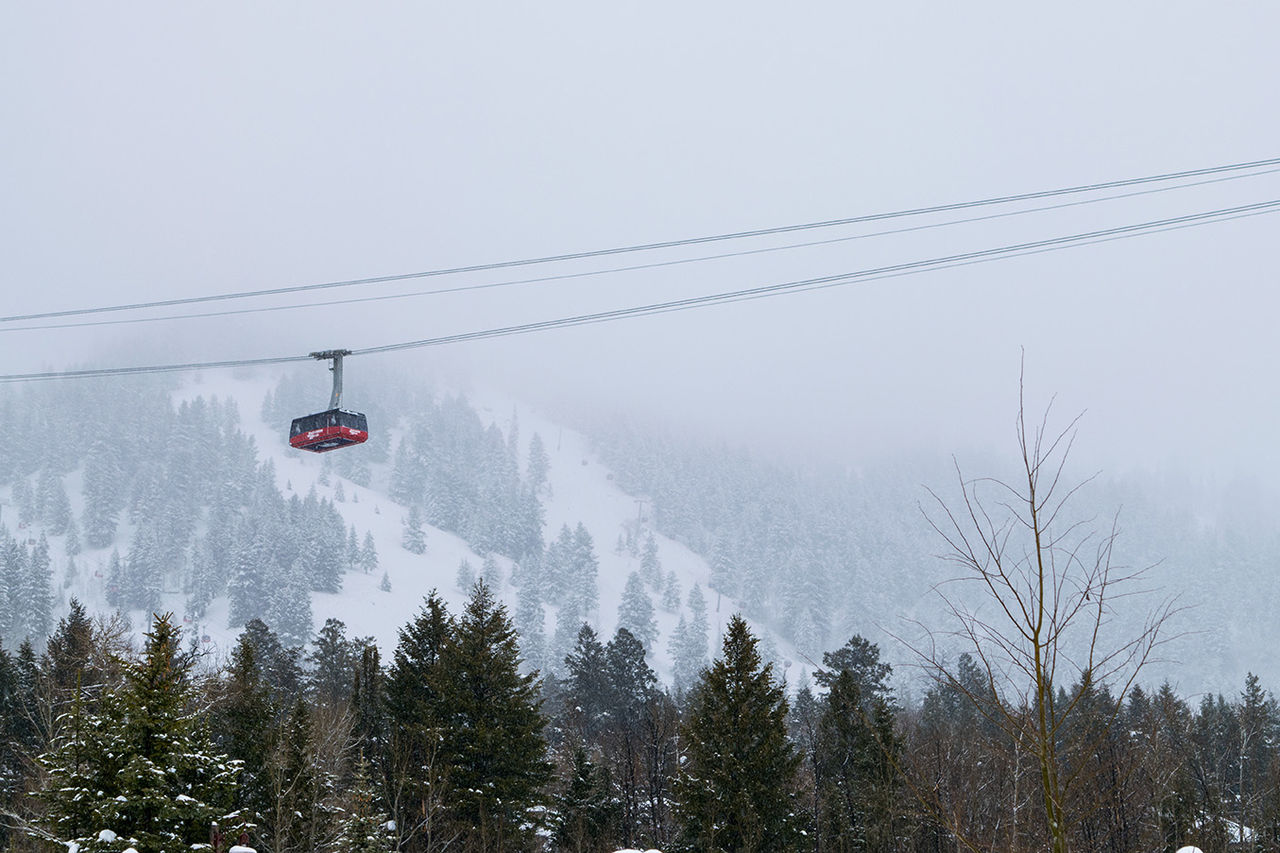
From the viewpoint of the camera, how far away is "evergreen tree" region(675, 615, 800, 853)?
2644 cm

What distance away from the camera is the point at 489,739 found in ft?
92.6

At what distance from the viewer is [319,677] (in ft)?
225

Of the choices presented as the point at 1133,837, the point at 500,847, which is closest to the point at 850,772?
the point at 1133,837

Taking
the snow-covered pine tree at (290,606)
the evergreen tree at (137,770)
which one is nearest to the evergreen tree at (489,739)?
the evergreen tree at (137,770)

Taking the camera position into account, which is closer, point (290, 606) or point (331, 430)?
point (331, 430)

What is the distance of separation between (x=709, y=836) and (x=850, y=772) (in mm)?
14266

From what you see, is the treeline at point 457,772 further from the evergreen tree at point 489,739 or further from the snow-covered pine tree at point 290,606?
the snow-covered pine tree at point 290,606

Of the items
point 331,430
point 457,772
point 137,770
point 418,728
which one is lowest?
A: point 457,772

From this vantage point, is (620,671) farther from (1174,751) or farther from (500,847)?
(500,847)

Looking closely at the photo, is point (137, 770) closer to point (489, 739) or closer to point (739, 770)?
point (489, 739)

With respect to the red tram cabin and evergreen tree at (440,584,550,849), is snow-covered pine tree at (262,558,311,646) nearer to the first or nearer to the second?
evergreen tree at (440,584,550,849)

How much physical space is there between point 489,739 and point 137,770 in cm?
1361

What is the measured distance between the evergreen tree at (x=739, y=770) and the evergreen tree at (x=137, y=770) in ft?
44.9

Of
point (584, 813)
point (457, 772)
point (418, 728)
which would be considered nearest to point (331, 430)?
point (418, 728)
